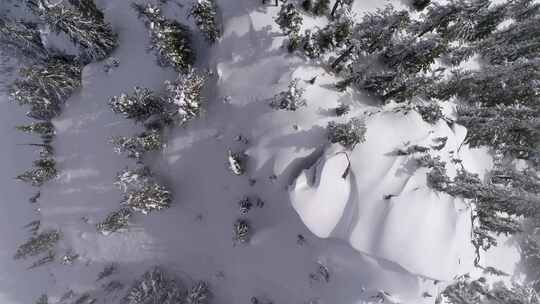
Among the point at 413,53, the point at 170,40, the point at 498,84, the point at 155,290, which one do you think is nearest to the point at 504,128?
the point at 498,84

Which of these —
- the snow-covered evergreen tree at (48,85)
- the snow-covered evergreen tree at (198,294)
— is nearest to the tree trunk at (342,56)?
the snow-covered evergreen tree at (198,294)

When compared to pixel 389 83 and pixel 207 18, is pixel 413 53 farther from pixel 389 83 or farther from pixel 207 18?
pixel 207 18

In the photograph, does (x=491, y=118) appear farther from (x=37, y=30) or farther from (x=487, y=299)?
(x=37, y=30)

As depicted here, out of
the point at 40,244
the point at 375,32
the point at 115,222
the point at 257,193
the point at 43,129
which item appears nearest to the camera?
the point at 375,32

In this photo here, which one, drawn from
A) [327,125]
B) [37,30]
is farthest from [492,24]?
[37,30]

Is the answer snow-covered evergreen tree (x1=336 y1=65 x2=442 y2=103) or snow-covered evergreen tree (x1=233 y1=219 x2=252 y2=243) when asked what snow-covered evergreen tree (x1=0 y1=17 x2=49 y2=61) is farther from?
snow-covered evergreen tree (x1=336 y1=65 x2=442 y2=103)
